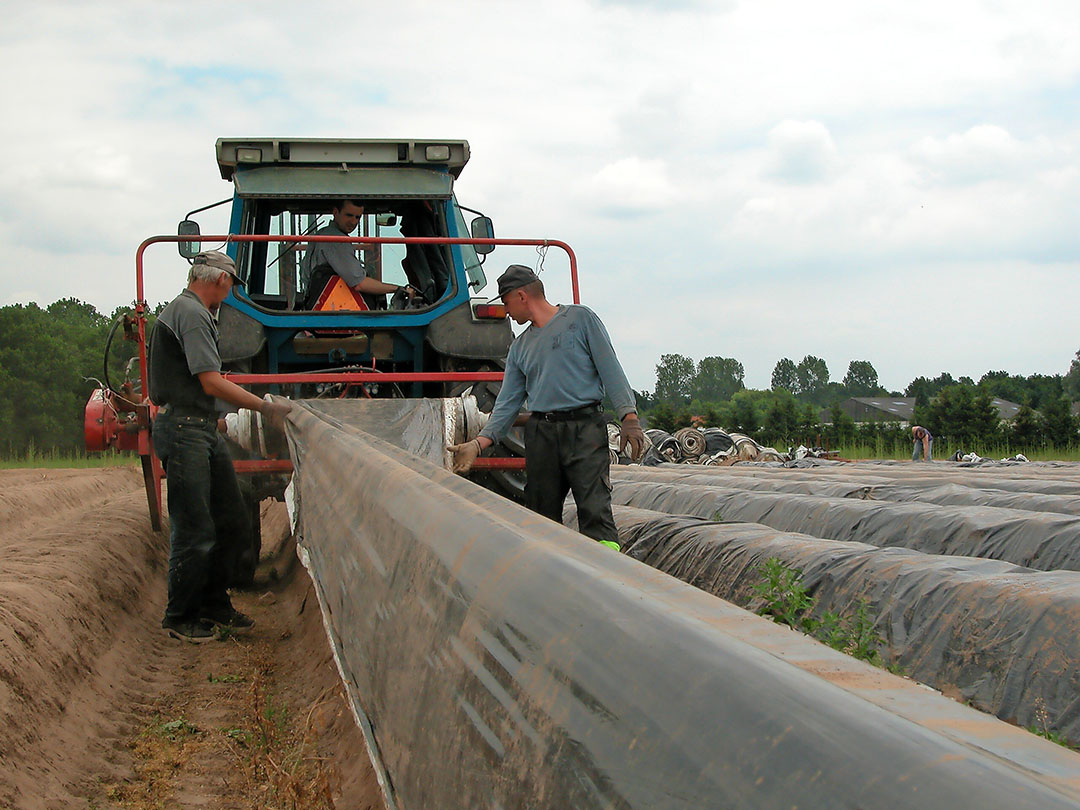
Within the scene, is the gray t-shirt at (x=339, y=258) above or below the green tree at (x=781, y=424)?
above

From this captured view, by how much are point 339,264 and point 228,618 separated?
8.13 feet

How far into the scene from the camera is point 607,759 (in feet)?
3.77

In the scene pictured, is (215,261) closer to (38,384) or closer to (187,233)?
(187,233)

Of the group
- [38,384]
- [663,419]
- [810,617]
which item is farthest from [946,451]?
[38,384]

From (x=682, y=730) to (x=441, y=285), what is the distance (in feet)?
21.4

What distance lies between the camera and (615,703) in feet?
3.87

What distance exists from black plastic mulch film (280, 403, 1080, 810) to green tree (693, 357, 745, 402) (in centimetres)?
9113

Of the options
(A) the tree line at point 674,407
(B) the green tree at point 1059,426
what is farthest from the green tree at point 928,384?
(B) the green tree at point 1059,426

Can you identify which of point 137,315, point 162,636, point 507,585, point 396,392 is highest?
point 137,315

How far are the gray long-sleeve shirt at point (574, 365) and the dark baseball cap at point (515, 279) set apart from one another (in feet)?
0.67

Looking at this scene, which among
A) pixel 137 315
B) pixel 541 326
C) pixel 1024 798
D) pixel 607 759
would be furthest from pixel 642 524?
pixel 1024 798

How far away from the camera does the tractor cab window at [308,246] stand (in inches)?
286

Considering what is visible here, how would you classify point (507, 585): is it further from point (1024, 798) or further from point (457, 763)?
point (1024, 798)

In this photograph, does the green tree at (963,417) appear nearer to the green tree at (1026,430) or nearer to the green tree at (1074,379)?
the green tree at (1026,430)
